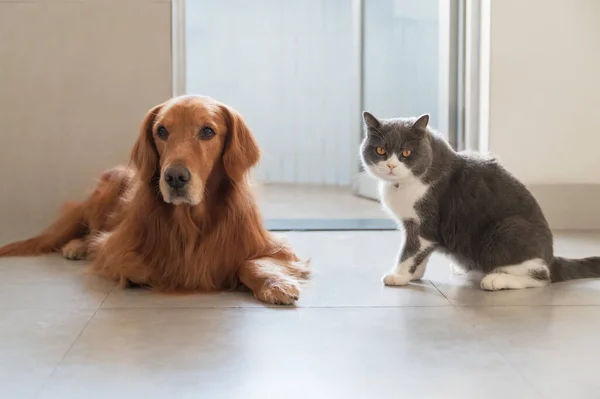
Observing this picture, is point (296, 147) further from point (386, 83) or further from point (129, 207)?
point (129, 207)

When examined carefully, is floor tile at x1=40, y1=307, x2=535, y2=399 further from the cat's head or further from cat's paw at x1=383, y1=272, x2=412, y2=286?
the cat's head

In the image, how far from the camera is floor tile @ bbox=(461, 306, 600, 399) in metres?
1.17

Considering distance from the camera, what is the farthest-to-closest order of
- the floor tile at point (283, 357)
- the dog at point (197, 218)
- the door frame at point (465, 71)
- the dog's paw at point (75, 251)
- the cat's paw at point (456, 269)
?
the door frame at point (465, 71) < the dog's paw at point (75, 251) < the cat's paw at point (456, 269) < the dog at point (197, 218) < the floor tile at point (283, 357)

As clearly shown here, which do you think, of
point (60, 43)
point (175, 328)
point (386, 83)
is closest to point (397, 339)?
point (175, 328)

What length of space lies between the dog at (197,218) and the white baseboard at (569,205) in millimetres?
1229

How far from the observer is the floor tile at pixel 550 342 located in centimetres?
117

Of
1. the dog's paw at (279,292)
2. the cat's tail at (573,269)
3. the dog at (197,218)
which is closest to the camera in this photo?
the dog's paw at (279,292)

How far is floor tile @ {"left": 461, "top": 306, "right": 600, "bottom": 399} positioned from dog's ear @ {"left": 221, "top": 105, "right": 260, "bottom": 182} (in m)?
0.67

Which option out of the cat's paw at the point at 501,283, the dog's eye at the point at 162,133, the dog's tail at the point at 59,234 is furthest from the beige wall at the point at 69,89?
the cat's paw at the point at 501,283

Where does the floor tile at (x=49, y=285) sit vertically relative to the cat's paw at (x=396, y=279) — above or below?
below

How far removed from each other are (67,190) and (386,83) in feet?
6.14

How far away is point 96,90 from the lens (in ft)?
8.87

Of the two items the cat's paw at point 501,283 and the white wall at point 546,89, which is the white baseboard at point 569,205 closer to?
the white wall at point 546,89

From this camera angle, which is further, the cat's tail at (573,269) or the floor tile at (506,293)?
the cat's tail at (573,269)
